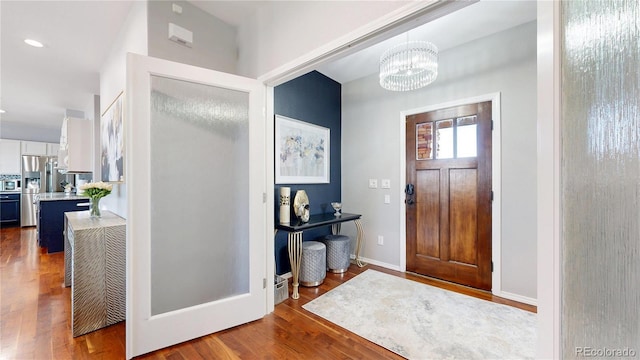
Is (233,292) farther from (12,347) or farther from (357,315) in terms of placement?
(12,347)

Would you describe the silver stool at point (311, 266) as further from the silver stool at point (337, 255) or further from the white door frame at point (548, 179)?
the white door frame at point (548, 179)

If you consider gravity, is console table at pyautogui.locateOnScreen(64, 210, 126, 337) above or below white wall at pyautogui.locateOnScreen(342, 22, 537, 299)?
below

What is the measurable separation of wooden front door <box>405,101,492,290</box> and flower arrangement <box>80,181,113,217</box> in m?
3.38

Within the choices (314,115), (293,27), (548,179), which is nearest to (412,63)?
(293,27)

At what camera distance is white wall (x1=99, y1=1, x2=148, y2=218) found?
203 centimetres

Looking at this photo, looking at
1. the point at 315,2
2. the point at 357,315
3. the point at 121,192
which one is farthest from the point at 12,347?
the point at 315,2

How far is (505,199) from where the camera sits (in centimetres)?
254

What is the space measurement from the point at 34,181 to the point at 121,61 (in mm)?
7509

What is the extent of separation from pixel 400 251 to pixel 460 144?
1511 mm

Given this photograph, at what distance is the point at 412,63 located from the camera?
2.27 metres

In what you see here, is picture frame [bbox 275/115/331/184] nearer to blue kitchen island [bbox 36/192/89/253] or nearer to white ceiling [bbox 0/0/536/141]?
white ceiling [bbox 0/0/536/141]

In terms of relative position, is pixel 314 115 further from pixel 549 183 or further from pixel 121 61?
pixel 549 183

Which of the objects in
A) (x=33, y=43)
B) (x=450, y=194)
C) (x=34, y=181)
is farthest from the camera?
(x=34, y=181)

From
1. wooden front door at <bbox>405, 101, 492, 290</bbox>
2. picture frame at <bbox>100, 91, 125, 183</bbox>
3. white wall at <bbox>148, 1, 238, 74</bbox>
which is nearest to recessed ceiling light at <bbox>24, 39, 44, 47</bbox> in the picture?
picture frame at <bbox>100, 91, 125, 183</bbox>
